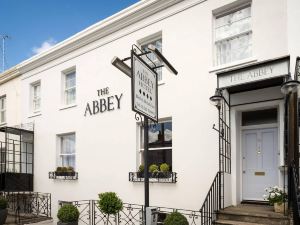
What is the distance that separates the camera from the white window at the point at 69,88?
14406 mm

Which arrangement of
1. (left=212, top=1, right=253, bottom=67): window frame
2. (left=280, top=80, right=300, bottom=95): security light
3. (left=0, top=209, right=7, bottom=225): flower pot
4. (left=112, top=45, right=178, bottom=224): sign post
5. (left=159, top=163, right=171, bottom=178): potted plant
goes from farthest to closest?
1. (left=0, top=209, right=7, bottom=225): flower pot
2. (left=159, top=163, right=171, bottom=178): potted plant
3. (left=212, top=1, right=253, bottom=67): window frame
4. (left=280, top=80, right=300, bottom=95): security light
5. (left=112, top=45, right=178, bottom=224): sign post

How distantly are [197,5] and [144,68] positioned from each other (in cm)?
563

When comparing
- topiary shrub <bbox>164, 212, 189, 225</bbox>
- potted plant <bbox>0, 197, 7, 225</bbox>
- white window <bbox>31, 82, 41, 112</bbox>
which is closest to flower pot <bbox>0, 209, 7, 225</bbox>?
potted plant <bbox>0, 197, 7, 225</bbox>

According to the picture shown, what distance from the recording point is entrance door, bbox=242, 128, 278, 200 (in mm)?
8906

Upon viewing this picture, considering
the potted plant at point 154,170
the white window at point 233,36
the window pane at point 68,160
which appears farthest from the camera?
the window pane at point 68,160

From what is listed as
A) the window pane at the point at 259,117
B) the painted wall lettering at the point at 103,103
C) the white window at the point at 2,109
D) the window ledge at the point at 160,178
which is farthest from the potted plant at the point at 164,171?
the white window at the point at 2,109

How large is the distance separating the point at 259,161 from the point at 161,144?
3.04 metres

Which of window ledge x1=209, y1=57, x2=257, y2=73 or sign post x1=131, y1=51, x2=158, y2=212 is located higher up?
window ledge x1=209, y1=57, x2=257, y2=73

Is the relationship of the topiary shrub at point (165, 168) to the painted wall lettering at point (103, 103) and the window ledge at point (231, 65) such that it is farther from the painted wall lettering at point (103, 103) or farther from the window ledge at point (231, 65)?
the window ledge at point (231, 65)

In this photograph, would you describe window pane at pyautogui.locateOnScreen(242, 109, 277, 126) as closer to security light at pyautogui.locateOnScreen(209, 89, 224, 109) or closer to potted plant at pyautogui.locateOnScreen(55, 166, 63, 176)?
security light at pyautogui.locateOnScreen(209, 89, 224, 109)

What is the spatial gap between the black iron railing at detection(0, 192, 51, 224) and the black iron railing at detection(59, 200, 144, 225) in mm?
873

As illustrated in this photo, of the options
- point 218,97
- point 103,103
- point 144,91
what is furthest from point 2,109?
point 144,91

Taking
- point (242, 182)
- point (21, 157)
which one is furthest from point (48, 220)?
point (242, 182)

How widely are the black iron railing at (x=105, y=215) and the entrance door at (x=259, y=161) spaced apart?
3158mm
